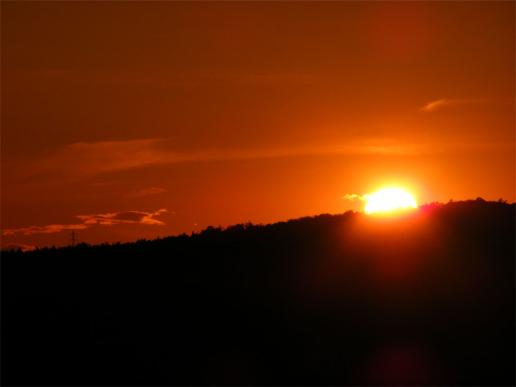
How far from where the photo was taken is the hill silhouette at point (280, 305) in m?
24.0

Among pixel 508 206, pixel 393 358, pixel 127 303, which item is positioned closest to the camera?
pixel 393 358

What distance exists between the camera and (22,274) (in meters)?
28.8

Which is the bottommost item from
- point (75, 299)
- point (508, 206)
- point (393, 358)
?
point (393, 358)

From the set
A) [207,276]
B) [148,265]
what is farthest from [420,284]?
[148,265]

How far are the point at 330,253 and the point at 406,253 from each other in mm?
2355

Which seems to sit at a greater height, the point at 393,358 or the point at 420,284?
the point at 420,284

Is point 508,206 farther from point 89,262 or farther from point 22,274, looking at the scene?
point 22,274

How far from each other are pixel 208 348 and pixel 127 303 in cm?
317

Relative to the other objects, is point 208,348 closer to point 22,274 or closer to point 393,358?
point 393,358

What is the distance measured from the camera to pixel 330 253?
29.9 m

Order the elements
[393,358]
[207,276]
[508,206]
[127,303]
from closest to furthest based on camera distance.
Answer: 1. [393,358]
2. [127,303]
3. [207,276]
4. [508,206]

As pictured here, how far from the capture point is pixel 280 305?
2697 cm

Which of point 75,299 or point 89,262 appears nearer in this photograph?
point 75,299

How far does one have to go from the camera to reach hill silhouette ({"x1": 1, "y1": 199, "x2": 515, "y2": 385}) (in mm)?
23984
